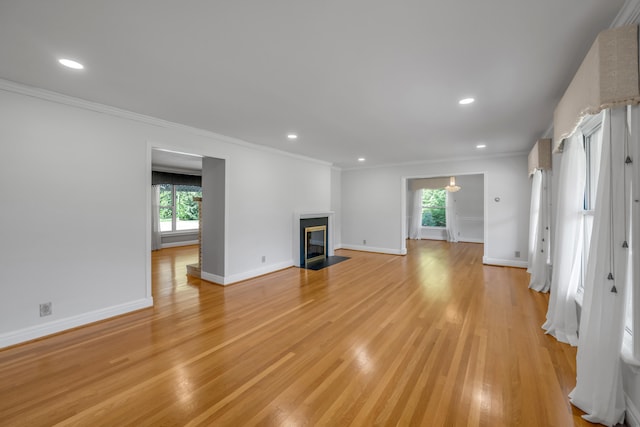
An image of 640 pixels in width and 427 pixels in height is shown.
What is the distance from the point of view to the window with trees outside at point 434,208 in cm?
1043

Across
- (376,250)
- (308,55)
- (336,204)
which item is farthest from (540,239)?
(336,204)

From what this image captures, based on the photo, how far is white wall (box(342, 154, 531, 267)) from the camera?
226 inches

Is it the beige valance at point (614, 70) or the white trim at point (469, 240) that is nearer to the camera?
the beige valance at point (614, 70)

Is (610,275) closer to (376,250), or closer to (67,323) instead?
(67,323)

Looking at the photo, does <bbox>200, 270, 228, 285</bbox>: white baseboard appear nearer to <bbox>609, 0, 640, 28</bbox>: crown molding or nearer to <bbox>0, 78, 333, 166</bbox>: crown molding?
<bbox>0, 78, 333, 166</bbox>: crown molding

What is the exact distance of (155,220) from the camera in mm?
8125

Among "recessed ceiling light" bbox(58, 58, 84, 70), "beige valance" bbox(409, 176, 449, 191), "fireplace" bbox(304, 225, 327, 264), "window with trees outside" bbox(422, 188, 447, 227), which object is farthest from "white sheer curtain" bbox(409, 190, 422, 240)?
"recessed ceiling light" bbox(58, 58, 84, 70)

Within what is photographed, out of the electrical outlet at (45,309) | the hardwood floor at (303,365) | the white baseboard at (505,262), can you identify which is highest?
the electrical outlet at (45,309)

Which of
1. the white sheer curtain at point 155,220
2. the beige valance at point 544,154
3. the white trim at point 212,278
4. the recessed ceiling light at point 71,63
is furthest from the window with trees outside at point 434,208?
the recessed ceiling light at point 71,63

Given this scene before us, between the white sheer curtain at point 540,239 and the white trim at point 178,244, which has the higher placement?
the white sheer curtain at point 540,239

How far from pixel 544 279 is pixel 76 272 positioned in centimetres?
632

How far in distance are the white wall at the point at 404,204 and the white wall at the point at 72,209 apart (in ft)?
15.6

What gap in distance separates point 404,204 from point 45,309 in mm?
6857

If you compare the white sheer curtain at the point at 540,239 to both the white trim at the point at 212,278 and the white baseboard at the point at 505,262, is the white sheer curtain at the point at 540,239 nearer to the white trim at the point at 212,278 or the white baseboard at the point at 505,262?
the white baseboard at the point at 505,262
